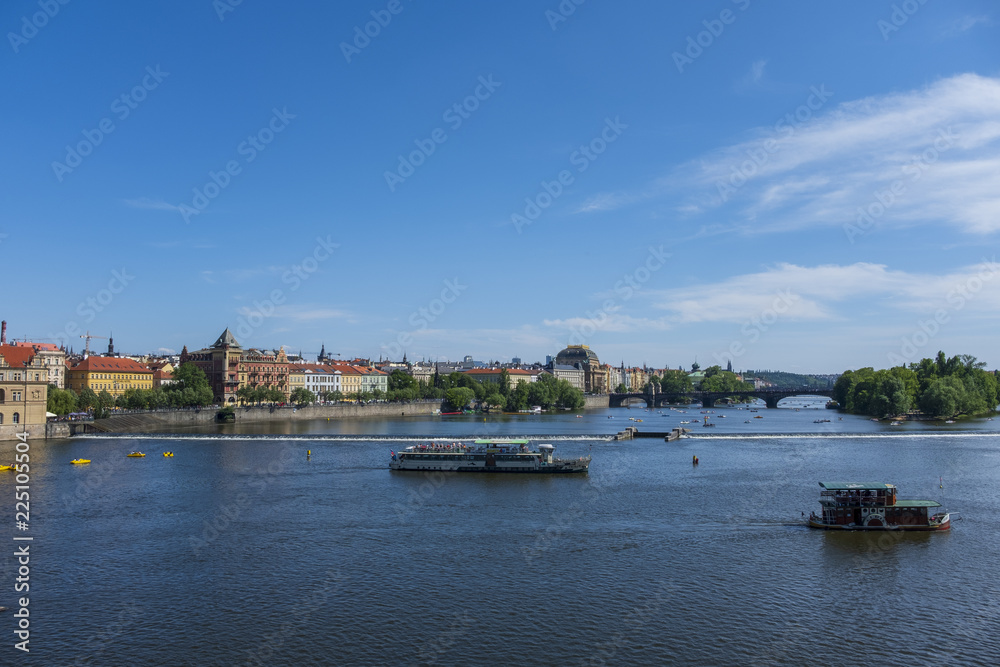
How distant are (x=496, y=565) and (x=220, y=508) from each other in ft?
61.8

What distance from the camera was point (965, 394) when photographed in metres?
116

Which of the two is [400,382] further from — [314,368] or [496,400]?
[496,400]

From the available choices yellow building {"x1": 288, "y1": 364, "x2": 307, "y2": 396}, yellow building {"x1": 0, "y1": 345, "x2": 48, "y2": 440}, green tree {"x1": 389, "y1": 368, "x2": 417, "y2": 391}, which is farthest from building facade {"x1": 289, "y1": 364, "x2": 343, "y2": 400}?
yellow building {"x1": 0, "y1": 345, "x2": 48, "y2": 440}

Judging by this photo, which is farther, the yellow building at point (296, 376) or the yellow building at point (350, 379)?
the yellow building at point (350, 379)

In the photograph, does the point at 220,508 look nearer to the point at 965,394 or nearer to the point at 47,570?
Result: the point at 47,570

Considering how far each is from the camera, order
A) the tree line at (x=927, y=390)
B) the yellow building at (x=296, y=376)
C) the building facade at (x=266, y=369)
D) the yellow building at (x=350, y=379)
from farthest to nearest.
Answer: the yellow building at (x=350, y=379)
the yellow building at (x=296, y=376)
the building facade at (x=266, y=369)
the tree line at (x=927, y=390)

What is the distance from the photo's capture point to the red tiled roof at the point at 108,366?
128 m

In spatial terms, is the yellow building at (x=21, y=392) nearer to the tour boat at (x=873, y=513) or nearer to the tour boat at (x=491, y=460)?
the tour boat at (x=491, y=460)

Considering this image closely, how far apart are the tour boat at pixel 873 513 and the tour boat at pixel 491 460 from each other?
21532mm

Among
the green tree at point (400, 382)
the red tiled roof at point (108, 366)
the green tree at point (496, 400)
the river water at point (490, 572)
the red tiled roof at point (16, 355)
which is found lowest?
the river water at point (490, 572)

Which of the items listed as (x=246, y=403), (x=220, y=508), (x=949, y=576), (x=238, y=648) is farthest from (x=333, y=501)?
(x=246, y=403)

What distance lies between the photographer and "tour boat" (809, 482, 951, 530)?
116ft

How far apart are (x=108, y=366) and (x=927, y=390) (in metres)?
138

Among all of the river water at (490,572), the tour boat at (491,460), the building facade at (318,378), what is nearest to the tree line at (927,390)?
the river water at (490,572)
